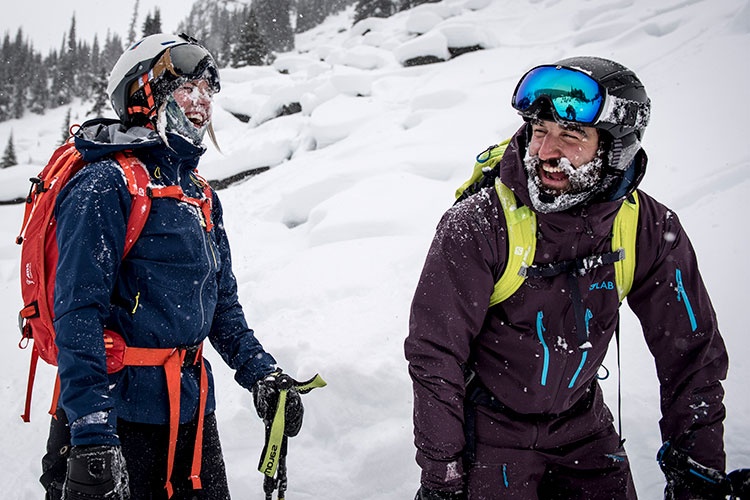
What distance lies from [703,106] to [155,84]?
27.7 ft

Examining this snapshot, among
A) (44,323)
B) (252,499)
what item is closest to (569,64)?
(44,323)

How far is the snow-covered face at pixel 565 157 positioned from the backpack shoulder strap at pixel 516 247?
5.7 inches

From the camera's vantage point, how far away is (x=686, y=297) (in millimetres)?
1992

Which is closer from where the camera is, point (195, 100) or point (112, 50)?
point (195, 100)

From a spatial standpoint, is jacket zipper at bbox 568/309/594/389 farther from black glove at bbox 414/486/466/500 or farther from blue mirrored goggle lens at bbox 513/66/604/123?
blue mirrored goggle lens at bbox 513/66/604/123

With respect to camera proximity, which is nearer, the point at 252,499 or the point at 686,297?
the point at 686,297

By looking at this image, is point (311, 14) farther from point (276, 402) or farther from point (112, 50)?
point (276, 402)

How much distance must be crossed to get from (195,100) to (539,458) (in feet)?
8.03

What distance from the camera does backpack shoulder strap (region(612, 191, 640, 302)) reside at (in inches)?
77.7

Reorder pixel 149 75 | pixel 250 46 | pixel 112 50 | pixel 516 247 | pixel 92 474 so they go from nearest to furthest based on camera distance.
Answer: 1. pixel 92 474
2. pixel 516 247
3. pixel 149 75
4. pixel 250 46
5. pixel 112 50

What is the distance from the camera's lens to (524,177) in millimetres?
1832

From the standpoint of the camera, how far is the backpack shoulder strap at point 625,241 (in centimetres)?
197

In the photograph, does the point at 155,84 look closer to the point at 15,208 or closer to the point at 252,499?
the point at 252,499

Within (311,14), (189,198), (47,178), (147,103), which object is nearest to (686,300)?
(189,198)
